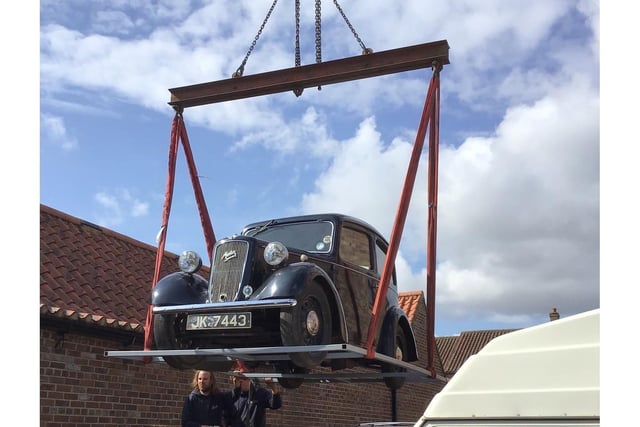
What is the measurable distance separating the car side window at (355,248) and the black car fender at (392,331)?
58 centimetres

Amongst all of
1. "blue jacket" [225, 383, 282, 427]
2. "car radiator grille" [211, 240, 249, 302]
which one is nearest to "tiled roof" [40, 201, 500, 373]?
"blue jacket" [225, 383, 282, 427]

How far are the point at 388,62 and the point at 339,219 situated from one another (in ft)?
5.66

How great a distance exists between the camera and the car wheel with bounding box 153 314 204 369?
6.58 metres

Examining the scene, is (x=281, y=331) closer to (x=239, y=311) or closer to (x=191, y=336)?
(x=239, y=311)

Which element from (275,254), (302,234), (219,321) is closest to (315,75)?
(302,234)

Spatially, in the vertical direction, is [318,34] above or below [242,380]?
above

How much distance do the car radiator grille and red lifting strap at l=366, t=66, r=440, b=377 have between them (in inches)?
49.2

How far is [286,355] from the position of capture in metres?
5.93

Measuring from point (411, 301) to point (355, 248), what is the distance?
38.4ft

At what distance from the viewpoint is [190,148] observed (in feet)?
24.4

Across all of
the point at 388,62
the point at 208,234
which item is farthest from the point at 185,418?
the point at 388,62

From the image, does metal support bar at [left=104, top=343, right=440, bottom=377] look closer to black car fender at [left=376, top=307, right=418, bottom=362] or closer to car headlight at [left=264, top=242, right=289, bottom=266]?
black car fender at [left=376, top=307, right=418, bottom=362]

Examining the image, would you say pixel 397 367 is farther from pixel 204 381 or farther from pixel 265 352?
pixel 265 352

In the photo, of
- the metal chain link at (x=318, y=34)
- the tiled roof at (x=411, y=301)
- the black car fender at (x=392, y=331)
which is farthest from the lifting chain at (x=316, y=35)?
the tiled roof at (x=411, y=301)
